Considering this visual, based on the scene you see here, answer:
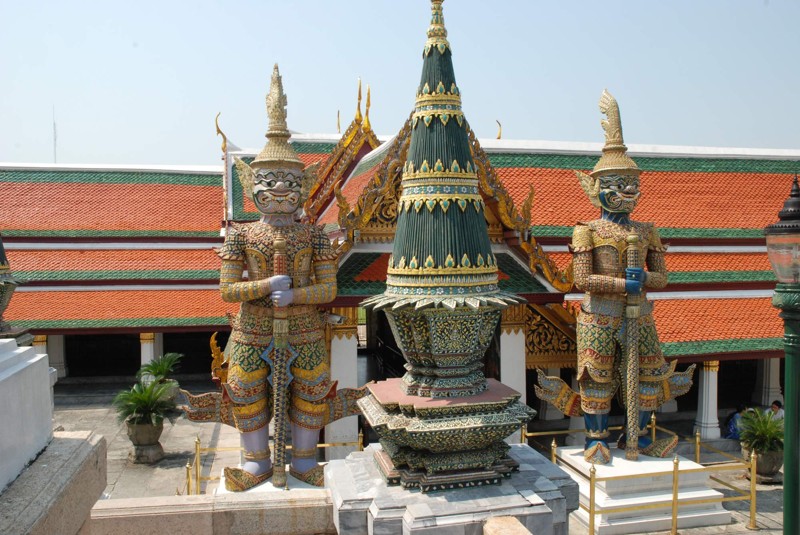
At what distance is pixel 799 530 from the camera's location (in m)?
4.73

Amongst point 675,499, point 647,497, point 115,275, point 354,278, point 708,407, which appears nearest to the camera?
point 675,499

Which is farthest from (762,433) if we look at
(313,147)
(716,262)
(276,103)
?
(313,147)

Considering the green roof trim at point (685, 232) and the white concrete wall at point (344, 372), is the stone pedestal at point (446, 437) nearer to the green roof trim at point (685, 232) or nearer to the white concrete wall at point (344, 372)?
the white concrete wall at point (344, 372)

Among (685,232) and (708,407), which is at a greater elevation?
(685,232)

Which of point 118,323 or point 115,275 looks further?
point 115,275

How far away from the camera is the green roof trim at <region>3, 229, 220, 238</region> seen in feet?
60.0

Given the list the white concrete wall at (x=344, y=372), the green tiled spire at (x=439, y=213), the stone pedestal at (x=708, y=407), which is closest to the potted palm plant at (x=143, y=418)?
the white concrete wall at (x=344, y=372)

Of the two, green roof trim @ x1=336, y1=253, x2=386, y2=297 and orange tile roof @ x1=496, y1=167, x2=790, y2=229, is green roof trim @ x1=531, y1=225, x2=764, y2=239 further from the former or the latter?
green roof trim @ x1=336, y1=253, x2=386, y2=297

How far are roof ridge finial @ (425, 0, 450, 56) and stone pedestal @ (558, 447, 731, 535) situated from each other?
5974mm

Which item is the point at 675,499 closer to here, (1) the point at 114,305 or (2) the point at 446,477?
(2) the point at 446,477

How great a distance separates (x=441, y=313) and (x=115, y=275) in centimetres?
1507

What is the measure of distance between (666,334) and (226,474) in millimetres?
7741

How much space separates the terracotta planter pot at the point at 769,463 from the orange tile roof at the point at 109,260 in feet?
46.0

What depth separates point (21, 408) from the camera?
321cm
